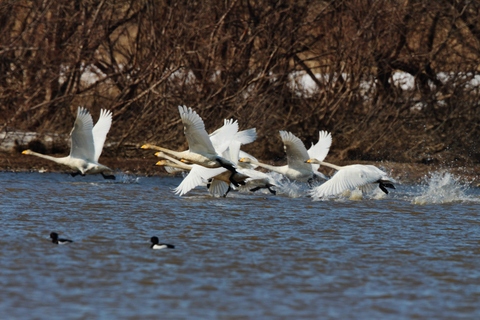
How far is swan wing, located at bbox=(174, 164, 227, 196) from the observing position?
13.3 meters

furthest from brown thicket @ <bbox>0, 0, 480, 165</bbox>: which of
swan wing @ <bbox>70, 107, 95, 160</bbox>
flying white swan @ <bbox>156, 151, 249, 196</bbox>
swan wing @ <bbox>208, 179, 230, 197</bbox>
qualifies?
swan wing @ <bbox>208, 179, 230, 197</bbox>

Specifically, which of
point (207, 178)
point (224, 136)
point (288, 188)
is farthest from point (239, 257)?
point (288, 188)

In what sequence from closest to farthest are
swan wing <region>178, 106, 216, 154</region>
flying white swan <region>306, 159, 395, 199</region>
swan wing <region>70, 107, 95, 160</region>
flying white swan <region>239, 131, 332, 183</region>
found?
swan wing <region>178, 106, 216, 154</region>, flying white swan <region>306, 159, 395, 199</region>, swan wing <region>70, 107, 95, 160</region>, flying white swan <region>239, 131, 332, 183</region>

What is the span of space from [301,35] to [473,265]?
39.8 ft

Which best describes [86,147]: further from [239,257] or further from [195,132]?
[239,257]

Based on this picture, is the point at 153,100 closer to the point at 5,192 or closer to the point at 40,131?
the point at 40,131

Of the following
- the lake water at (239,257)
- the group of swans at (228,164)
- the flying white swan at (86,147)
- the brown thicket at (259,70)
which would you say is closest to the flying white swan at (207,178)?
the group of swans at (228,164)

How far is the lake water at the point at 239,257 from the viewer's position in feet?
21.7

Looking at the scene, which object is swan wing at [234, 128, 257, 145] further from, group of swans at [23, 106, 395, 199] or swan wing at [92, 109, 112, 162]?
swan wing at [92, 109, 112, 162]

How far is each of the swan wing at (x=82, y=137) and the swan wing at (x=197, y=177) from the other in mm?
1851

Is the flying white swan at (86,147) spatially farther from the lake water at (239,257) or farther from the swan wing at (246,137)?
the swan wing at (246,137)

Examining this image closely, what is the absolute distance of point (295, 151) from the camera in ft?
47.5

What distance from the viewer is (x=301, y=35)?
65.7 feet

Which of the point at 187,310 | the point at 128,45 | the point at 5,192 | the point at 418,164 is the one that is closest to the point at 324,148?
the point at 418,164
